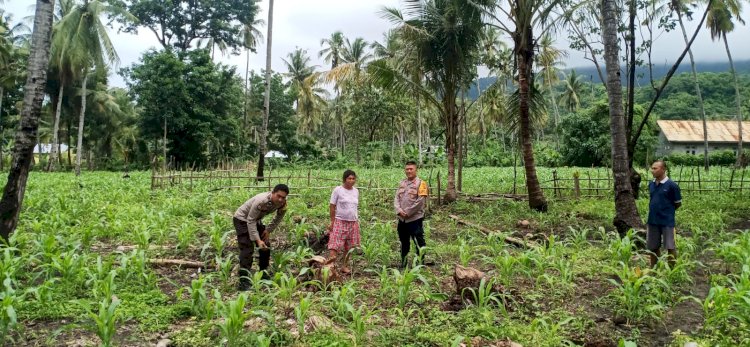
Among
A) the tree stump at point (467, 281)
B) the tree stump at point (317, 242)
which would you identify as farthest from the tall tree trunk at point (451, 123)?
the tree stump at point (467, 281)

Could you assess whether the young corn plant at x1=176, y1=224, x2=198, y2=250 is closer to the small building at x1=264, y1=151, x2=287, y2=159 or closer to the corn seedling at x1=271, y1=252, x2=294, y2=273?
the corn seedling at x1=271, y1=252, x2=294, y2=273

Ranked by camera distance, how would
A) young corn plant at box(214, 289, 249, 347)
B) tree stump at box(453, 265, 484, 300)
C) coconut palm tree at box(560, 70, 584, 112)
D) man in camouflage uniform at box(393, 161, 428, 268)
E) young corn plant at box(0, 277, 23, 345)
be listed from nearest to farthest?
young corn plant at box(0, 277, 23, 345)
young corn plant at box(214, 289, 249, 347)
tree stump at box(453, 265, 484, 300)
man in camouflage uniform at box(393, 161, 428, 268)
coconut palm tree at box(560, 70, 584, 112)

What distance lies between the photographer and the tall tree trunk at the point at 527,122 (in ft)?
35.8

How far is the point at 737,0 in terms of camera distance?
21.0 m

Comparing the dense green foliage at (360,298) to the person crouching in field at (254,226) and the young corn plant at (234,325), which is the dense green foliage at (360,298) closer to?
the young corn plant at (234,325)

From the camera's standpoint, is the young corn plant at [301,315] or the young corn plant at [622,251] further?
the young corn plant at [622,251]

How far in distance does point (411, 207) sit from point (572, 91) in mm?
46091

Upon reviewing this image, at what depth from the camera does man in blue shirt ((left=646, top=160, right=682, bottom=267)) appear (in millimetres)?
5695

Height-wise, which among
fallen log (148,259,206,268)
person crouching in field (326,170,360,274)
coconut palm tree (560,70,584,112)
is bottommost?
fallen log (148,259,206,268)

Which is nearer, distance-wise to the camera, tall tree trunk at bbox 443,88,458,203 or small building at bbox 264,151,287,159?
tall tree trunk at bbox 443,88,458,203

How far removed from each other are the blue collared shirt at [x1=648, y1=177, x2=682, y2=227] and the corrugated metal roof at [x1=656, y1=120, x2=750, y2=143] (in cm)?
3651

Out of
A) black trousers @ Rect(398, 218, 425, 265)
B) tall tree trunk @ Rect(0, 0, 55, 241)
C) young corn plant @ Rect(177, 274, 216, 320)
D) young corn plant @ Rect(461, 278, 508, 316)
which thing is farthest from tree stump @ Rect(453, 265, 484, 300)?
tall tree trunk @ Rect(0, 0, 55, 241)

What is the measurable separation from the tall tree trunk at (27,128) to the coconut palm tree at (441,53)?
7.50 metres

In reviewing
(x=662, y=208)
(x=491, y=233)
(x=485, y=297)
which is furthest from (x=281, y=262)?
(x=662, y=208)
